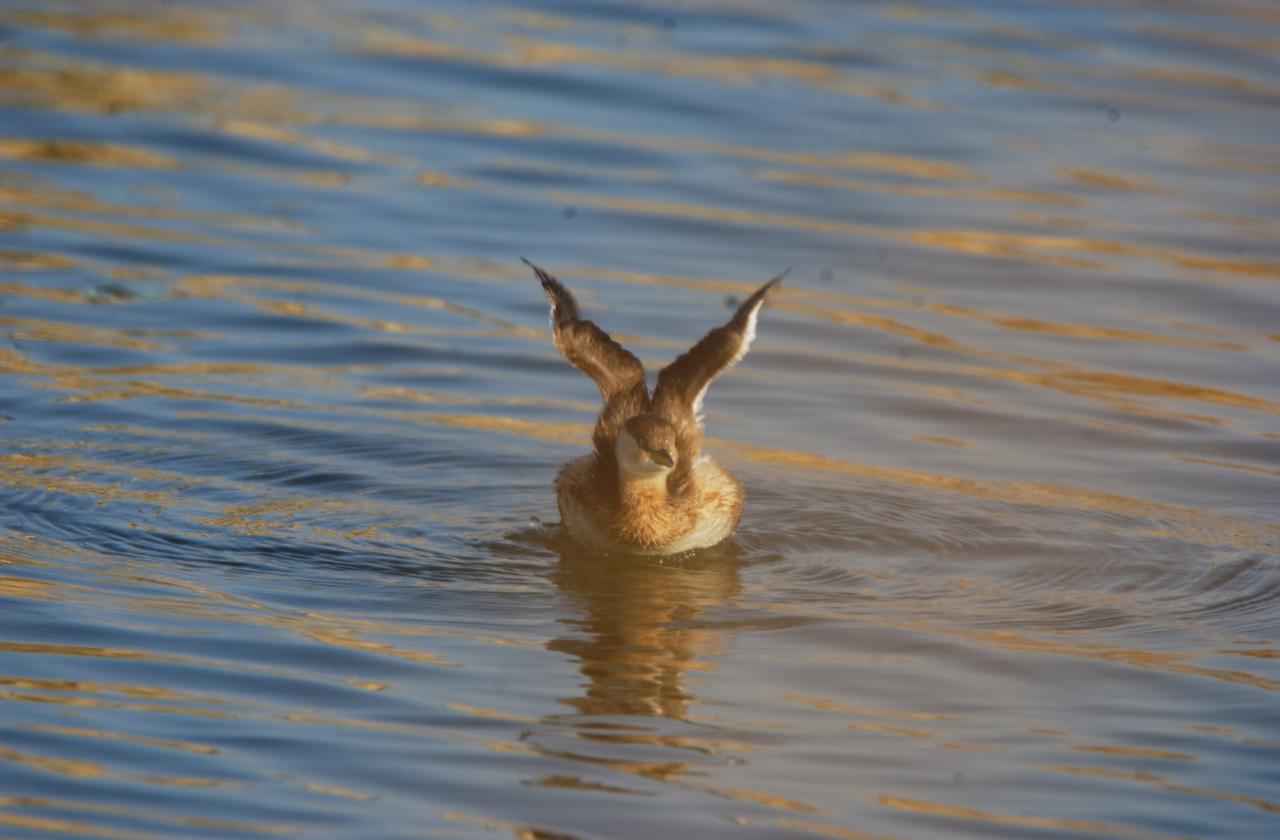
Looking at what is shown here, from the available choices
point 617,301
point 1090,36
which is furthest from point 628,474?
point 1090,36

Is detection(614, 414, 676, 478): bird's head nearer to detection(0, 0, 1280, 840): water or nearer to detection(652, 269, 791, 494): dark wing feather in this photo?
detection(652, 269, 791, 494): dark wing feather

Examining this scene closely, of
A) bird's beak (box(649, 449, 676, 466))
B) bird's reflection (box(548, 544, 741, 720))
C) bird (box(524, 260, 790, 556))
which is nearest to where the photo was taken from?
bird's reflection (box(548, 544, 741, 720))

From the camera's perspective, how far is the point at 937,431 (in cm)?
987

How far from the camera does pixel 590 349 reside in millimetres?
8492

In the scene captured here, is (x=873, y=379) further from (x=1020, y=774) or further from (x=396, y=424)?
(x=1020, y=774)

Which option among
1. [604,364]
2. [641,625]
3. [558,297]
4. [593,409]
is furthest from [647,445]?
[593,409]

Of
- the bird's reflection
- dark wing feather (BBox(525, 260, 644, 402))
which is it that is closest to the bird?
dark wing feather (BBox(525, 260, 644, 402))

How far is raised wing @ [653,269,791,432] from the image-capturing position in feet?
27.1

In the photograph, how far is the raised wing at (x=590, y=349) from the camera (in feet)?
27.7

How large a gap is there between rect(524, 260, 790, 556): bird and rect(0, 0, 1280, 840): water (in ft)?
0.44

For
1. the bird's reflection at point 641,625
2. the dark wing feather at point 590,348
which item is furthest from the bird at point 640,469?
the bird's reflection at point 641,625

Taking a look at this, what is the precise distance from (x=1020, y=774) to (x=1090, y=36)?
1233cm

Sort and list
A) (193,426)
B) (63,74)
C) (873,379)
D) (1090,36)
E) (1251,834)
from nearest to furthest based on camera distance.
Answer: (1251,834) → (193,426) → (873,379) → (63,74) → (1090,36)

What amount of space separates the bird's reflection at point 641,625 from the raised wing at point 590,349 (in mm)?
756
